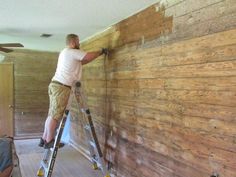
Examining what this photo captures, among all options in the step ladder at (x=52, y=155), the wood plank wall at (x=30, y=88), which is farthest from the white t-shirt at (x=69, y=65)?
the wood plank wall at (x=30, y=88)

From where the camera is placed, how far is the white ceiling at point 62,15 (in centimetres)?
313

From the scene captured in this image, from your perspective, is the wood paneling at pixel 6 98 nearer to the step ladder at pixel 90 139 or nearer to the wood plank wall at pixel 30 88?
the wood plank wall at pixel 30 88

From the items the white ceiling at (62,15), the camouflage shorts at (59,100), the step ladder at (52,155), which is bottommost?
the step ladder at (52,155)

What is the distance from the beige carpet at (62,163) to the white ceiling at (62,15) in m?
2.29

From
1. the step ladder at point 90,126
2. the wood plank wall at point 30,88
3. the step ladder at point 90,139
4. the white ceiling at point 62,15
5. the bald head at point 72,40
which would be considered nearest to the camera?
the white ceiling at point 62,15

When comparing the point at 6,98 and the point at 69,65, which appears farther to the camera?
the point at 6,98

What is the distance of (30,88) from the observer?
7.28 meters

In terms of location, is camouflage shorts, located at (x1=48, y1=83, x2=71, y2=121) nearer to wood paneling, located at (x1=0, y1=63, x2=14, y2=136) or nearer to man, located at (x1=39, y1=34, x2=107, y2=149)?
man, located at (x1=39, y1=34, x2=107, y2=149)

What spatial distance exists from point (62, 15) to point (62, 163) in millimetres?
2574

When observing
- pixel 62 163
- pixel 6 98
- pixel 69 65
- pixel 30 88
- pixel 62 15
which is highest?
pixel 62 15

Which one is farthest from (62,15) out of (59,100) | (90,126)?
(90,126)

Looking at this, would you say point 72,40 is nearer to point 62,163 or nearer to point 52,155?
point 52,155

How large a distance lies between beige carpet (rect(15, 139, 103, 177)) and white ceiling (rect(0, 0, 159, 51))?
7.50 feet

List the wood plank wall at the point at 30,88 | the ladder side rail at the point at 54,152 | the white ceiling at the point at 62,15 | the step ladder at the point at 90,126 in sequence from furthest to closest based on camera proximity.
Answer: the wood plank wall at the point at 30,88
the step ladder at the point at 90,126
the ladder side rail at the point at 54,152
the white ceiling at the point at 62,15
